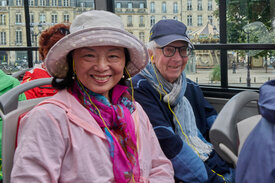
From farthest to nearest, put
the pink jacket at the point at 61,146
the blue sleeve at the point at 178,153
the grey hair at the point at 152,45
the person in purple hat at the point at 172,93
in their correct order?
the grey hair at the point at 152,45 → the person in purple hat at the point at 172,93 → the blue sleeve at the point at 178,153 → the pink jacket at the point at 61,146

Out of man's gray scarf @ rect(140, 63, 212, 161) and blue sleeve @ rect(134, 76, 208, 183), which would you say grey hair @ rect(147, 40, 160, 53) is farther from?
blue sleeve @ rect(134, 76, 208, 183)

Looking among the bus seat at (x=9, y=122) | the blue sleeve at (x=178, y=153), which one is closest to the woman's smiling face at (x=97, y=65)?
the bus seat at (x=9, y=122)

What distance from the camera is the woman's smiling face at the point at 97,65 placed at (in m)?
1.23

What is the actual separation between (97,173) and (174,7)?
1942 millimetres

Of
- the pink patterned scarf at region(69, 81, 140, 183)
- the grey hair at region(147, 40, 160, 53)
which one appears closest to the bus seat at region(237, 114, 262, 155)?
the pink patterned scarf at region(69, 81, 140, 183)

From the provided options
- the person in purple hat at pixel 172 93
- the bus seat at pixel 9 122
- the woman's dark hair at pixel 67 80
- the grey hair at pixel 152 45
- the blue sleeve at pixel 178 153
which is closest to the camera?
the bus seat at pixel 9 122

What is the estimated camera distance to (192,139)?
5.80ft

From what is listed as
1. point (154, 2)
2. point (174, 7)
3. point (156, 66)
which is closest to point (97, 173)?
point (156, 66)

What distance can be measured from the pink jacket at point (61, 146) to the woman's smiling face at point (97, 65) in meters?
0.09

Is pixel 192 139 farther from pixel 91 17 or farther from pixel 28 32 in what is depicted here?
pixel 28 32

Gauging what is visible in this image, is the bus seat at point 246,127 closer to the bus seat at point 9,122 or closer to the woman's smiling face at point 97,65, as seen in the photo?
the woman's smiling face at point 97,65

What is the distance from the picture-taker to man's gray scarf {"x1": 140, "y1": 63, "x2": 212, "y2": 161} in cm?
174

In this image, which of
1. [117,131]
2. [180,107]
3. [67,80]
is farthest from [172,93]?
[67,80]

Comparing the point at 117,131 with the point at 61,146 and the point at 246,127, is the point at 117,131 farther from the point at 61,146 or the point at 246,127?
the point at 246,127
